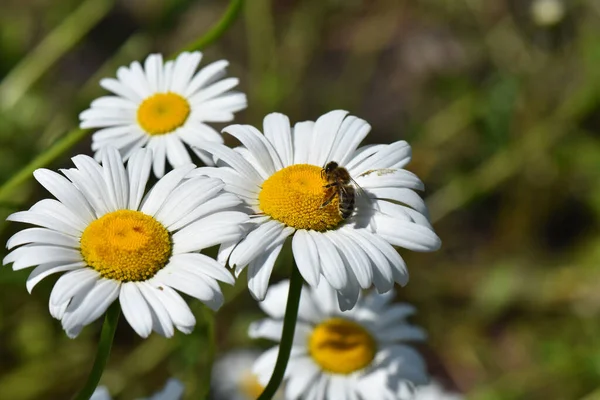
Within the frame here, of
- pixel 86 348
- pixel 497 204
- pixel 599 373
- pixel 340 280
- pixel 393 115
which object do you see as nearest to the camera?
pixel 340 280

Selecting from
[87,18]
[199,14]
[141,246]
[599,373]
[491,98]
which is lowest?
[599,373]

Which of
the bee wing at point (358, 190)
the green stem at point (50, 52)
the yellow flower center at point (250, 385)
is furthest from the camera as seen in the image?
the green stem at point (50, 52)

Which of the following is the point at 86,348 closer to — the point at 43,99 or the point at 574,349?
the point at 43,99

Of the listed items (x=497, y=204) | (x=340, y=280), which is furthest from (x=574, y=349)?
(x=340, y=280)

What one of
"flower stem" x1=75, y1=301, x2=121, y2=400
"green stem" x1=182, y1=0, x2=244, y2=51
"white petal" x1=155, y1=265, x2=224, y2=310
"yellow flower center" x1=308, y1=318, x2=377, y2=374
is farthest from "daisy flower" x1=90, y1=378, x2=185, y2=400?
"green stem" x1=182, y1=0, x2=244, y2=51

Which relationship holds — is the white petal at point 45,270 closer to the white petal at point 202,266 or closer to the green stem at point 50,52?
the white petal at point 202,266

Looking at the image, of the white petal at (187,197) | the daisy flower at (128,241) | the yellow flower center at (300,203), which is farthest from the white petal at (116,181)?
the yellow flower center at (300,203)

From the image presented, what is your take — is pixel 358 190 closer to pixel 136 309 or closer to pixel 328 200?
pixel 328 200
